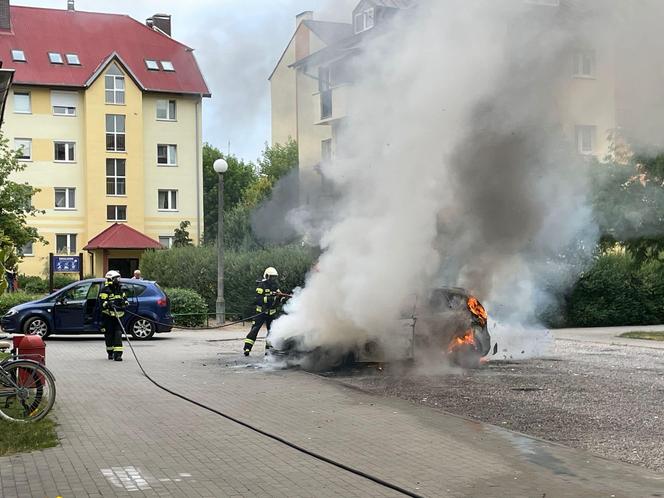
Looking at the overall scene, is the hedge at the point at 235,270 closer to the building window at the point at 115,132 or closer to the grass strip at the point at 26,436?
the grass strip at the point at 26,436

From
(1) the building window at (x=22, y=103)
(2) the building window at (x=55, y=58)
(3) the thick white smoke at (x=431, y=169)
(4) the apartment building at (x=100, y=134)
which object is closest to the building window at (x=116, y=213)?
(4) the apartment building at (x=100, y=134)

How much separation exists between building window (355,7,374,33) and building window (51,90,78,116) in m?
40.6

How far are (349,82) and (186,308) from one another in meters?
15.0

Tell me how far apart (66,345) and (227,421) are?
513 inches

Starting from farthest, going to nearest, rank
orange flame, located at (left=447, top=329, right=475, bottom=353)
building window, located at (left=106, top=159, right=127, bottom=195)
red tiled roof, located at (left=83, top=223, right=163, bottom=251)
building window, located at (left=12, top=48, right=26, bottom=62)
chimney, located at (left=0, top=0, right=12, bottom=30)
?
1. chimney, located at (left=0, top=0, right=12, bottom=30)
2. building window, located at (left=106, top=159, right=127, bottom=195)
3. building window, located at (left=12, top=48, right=26, bottom=62)
4. red tiled roof, located at (left=83, top=223, right=163, bottom=251)
5. orange flame, located at (left=447, top=329, right=475, bottom=353)

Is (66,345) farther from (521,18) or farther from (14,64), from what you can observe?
(14,64)

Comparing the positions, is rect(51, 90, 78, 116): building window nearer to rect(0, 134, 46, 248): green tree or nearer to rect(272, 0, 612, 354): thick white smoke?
rect(0, 134, 46, 248): green tree

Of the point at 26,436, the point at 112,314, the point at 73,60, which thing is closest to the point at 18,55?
the point at 73,60

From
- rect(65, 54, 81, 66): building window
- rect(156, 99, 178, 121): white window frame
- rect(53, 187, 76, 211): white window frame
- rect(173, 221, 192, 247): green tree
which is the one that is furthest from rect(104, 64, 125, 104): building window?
rect(173, 221, 192, 247): green tree

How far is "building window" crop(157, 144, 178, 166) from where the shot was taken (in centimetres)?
5525

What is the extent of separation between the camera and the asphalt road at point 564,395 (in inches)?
389

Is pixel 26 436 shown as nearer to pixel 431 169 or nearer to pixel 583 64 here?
pixel 583 64

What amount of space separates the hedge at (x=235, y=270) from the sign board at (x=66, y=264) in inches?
→ 165

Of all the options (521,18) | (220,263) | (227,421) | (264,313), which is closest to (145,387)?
(227,421)
